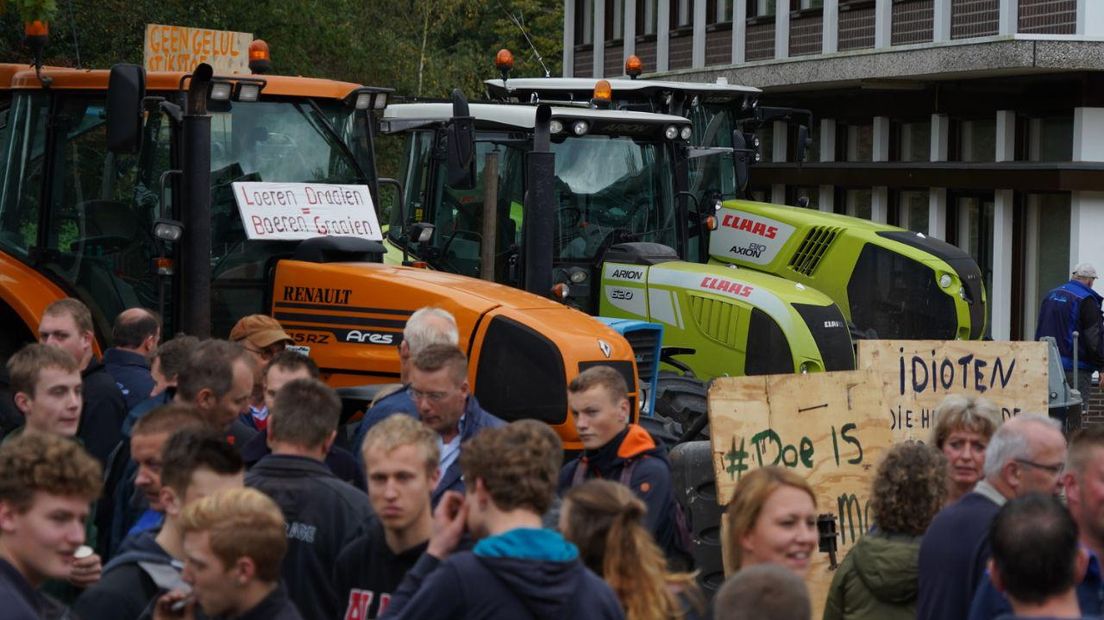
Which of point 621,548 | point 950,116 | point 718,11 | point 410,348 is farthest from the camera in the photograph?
point 718,11

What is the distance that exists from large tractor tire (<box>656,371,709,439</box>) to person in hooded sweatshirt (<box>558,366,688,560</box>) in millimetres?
5067

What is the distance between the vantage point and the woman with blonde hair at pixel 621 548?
15.8 ft

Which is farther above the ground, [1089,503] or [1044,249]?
[1044,249]

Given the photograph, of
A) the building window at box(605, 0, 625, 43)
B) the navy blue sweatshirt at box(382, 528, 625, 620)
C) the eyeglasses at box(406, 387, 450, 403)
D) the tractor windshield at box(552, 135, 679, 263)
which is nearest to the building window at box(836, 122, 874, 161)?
the building window at box(605, 0, 625, 43)

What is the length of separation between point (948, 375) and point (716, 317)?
348cm

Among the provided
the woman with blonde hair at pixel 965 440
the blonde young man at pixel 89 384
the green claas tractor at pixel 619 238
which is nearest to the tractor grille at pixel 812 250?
the green claas tractor at pixel 619 238

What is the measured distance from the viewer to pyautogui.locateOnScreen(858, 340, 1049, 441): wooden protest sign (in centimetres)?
995

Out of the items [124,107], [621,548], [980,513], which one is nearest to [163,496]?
[621,548]

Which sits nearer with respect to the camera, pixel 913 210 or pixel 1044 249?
pixel 1044 249

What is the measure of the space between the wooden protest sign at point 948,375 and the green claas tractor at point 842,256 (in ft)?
21.0

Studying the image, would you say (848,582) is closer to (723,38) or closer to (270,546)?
(270,546)

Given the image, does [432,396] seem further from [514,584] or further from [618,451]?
[514,584]

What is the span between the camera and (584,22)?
38.4m

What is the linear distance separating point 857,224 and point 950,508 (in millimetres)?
11852
